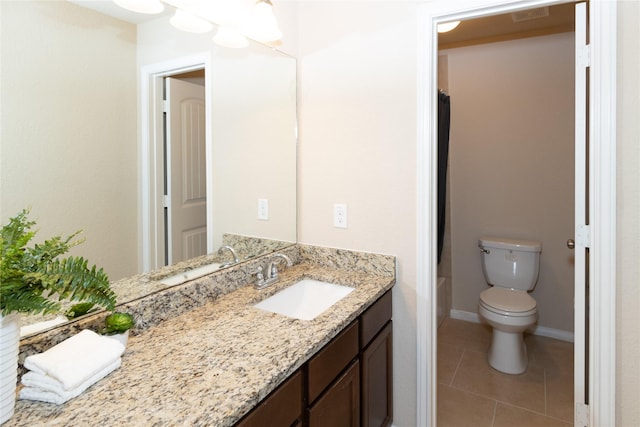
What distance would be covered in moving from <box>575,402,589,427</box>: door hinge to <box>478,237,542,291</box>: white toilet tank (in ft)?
Answer: 4.92

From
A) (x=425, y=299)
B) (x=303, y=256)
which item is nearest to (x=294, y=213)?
(x=303, y=256)

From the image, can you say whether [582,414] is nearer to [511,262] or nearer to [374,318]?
[374,318]

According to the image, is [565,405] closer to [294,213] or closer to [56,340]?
[294,213]

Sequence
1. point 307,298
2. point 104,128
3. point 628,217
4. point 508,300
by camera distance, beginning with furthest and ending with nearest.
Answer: point 508,300
point 307,298
point 628,217
point 104,128

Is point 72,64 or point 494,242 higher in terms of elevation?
point 72,64

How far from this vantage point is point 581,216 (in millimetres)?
1492

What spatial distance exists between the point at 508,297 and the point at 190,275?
2.31 meters

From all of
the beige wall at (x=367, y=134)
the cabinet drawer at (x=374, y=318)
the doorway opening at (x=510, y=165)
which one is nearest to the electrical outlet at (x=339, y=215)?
the beige wall at (x=367, y=134)

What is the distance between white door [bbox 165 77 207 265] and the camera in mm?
1382

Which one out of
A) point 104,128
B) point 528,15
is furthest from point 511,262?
point 104,128

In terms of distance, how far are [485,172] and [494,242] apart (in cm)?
62

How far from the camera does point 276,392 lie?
986 millimetres

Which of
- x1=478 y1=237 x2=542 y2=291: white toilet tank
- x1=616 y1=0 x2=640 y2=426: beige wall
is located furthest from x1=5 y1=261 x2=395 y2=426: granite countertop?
x1=478 y1=237 x2=542 y2=291: white toilet tank

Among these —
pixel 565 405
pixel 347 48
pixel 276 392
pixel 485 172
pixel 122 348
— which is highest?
pixel 347 48
